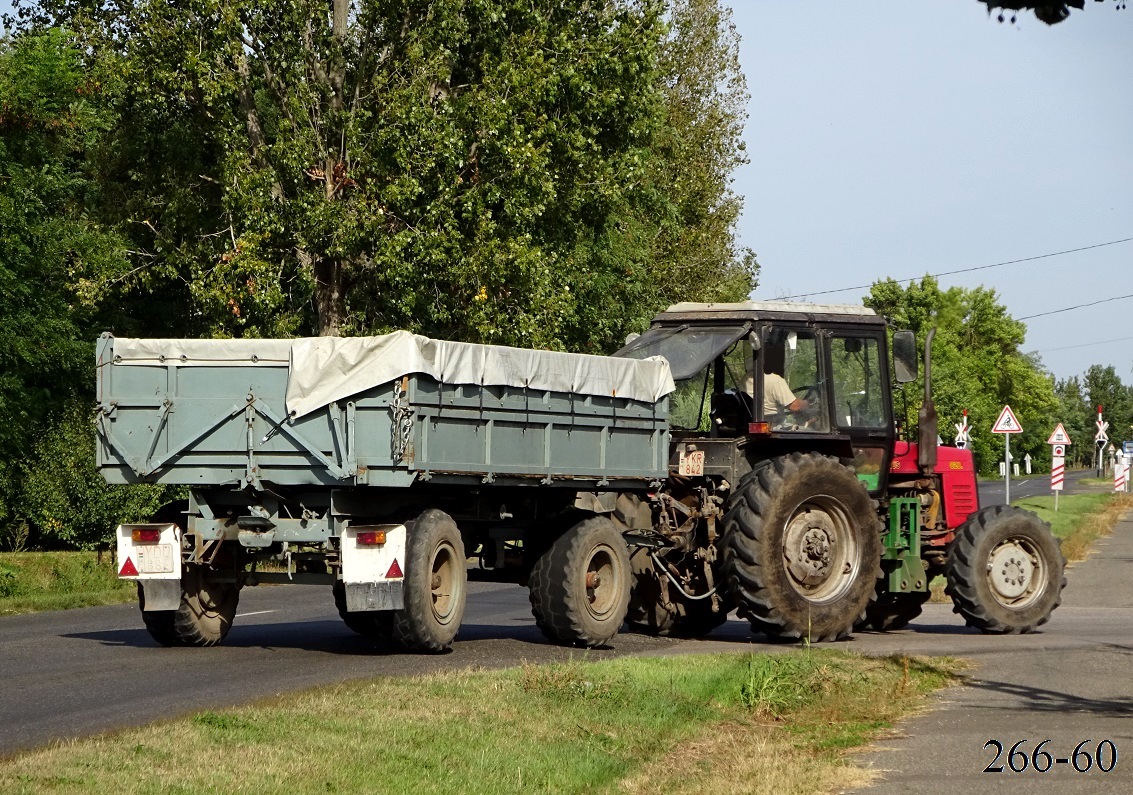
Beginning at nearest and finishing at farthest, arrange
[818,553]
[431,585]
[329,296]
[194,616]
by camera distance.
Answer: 1. [431,585]
2. [194,616]
3. [818,553]
4. [329,296]

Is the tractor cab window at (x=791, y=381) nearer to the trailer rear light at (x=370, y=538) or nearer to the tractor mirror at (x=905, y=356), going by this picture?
the tractor mirror at (x=905, y=356)

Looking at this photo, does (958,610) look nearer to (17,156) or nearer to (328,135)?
(328,135)

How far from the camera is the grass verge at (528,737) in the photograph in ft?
26.5

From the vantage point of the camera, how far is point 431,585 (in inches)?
535

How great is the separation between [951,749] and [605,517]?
21.2ft

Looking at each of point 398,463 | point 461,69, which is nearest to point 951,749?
point 398,463

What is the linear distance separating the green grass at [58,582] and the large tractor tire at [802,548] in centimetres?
1060

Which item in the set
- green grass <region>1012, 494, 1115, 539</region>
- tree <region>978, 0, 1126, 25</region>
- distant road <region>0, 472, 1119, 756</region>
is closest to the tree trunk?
distant road <region>0, 472, 1119, 756</region>

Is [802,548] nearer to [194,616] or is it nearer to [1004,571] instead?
[1004,571]

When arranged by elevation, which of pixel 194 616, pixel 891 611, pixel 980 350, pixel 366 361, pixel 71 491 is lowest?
pixel 891 611

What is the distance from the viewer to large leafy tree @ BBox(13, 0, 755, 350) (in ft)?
87.2

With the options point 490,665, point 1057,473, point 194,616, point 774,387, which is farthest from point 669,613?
point 1057,473

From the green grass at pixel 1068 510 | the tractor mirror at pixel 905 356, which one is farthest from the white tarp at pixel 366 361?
the green grass at pixel 1068 510

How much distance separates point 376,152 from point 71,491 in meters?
7.33
